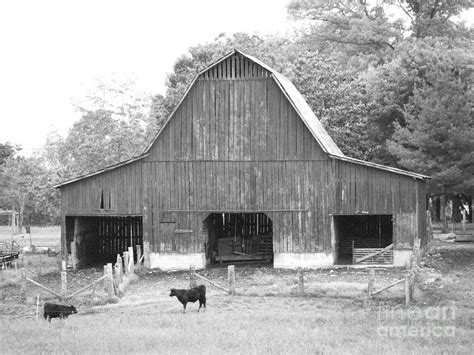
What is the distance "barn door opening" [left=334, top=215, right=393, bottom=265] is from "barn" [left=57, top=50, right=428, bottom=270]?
148 cm

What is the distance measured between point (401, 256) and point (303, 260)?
4.25m

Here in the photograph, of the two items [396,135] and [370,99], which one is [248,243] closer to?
[396,135]

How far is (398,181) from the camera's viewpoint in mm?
36281

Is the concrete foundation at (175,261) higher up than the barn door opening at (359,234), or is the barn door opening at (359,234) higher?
the barn door opening at (359,234)

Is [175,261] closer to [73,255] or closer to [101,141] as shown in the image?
[73,255]

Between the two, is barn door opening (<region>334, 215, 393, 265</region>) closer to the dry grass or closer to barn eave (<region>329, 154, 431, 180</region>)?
barn eave (<region>329, 154, 431, 180</region>)

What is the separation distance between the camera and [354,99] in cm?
5291

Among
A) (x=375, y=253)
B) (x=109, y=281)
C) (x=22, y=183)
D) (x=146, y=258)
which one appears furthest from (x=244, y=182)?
(x=22, y=183)

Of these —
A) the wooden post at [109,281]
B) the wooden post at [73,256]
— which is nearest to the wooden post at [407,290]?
the wooden post at [109,281]

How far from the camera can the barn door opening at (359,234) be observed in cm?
4028

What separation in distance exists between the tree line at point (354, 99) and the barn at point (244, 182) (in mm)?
6521

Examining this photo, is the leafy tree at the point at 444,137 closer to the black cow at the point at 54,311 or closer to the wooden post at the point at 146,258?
the wooden post at the point at 146,258

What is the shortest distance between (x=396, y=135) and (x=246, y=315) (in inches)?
1053

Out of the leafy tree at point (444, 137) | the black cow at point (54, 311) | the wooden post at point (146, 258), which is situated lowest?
the black cow at point (54, 311)
